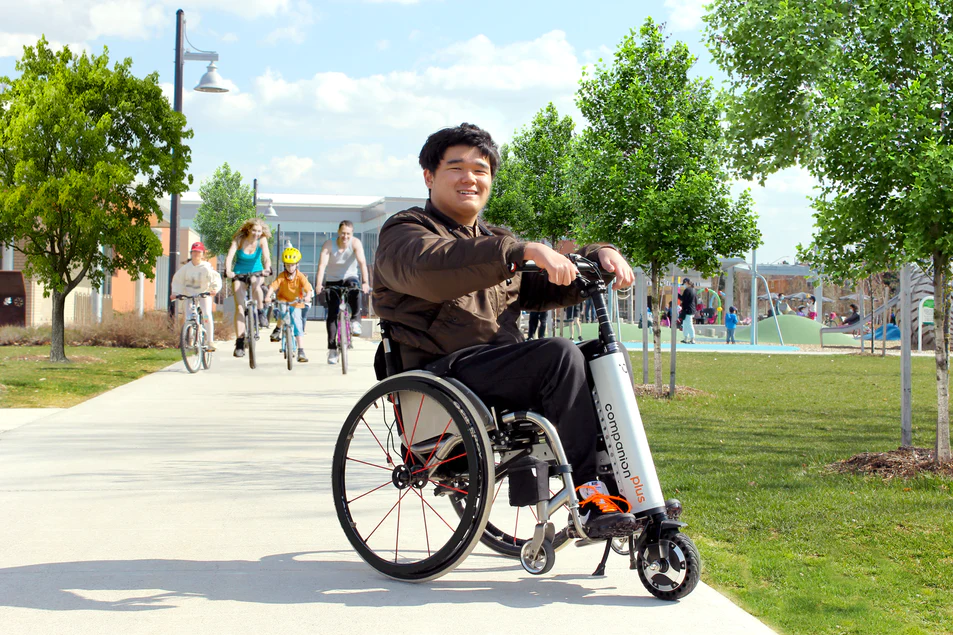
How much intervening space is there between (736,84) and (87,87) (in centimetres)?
980

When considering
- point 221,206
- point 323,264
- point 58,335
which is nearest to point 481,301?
point 323,264

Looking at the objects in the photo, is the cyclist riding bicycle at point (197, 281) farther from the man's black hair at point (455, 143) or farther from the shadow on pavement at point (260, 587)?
the man's black hair at point (455, 143)

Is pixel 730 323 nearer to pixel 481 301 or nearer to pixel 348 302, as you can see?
pixel 348 302

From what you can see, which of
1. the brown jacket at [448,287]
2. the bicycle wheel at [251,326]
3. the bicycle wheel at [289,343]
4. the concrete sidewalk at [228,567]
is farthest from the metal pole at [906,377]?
the bicycle wheel at [289,343]

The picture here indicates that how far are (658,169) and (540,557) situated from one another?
31.7 ft

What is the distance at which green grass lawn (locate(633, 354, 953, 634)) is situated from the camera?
12.0 ft

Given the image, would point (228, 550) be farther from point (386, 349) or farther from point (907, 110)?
point (907, 110)

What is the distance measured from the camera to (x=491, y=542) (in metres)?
4.08

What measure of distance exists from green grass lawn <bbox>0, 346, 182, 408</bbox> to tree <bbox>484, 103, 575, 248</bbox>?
912cm

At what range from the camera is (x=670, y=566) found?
3344 millimetres

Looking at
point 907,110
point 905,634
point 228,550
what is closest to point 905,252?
point 907,110

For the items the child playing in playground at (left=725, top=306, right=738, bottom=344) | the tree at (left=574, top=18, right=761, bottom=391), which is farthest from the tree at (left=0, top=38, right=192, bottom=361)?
the child playing in playground at (left=725, top=306, right=738, bottom=344)

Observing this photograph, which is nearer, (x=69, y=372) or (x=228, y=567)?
(x=228, y=567)

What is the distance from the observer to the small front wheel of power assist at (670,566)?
3.27 meters
